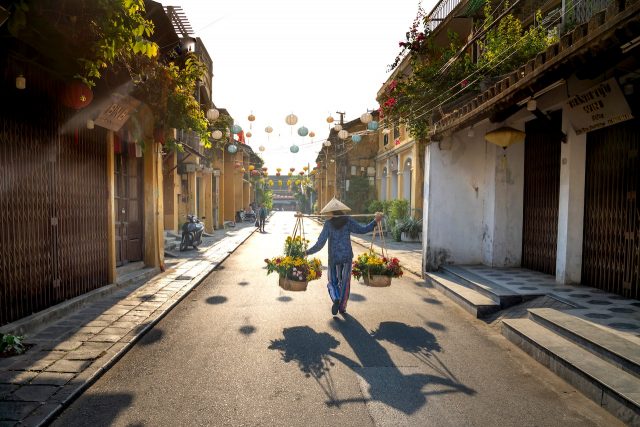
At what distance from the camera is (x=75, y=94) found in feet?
21.0

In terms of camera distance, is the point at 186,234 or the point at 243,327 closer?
the point at 243,327

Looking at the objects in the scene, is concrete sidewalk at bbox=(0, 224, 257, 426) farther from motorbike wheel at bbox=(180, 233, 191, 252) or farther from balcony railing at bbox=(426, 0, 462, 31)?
balcony railing at bbox=(426, 0, 462, 31)

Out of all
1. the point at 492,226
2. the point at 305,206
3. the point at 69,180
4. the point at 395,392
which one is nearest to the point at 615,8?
the point at 395,392

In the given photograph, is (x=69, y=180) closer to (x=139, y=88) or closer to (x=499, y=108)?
(x=139, y=88)

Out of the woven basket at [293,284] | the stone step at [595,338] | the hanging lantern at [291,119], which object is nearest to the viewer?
the stone step at [595,338]

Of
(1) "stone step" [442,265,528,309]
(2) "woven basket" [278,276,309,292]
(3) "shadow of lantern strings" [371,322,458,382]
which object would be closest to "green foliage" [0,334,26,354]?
(2) "woven basket" [278,276,309,292]

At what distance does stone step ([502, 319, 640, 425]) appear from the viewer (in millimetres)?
3789

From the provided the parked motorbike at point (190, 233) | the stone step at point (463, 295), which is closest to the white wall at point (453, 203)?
the stone step at point (463, 295)

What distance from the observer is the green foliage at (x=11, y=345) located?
492 cm

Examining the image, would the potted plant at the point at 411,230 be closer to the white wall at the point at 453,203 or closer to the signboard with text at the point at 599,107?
the white wall at the point at 453,203

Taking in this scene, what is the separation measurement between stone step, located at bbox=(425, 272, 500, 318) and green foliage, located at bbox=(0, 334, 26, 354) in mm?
6348

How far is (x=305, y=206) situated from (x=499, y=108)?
7152 cm

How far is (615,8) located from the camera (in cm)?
465

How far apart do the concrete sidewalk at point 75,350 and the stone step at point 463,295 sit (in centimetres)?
507
